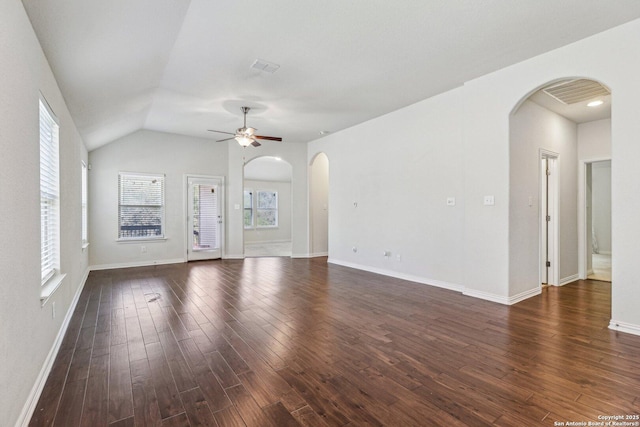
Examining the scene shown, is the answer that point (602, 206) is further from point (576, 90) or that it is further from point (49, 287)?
point (49, 287)

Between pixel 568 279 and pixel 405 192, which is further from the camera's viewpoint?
pixel 405 192

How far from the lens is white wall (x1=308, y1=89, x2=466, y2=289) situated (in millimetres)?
4641

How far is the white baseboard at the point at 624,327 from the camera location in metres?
2.93

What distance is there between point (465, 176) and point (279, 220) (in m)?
8.36

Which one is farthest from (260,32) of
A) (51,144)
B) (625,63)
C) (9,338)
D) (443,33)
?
(625,63)

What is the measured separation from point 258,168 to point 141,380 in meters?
8.60

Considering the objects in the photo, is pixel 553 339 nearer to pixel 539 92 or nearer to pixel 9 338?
pixel 539 92

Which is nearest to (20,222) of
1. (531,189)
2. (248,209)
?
(531,189)

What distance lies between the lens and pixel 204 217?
751 centimetres

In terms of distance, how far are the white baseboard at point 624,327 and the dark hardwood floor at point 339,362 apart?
96mm

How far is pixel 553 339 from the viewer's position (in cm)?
285

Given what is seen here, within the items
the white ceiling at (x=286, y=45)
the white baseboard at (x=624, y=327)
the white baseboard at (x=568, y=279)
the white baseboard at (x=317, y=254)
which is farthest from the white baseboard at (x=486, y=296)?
the white baseboard at (x=317, y=254)

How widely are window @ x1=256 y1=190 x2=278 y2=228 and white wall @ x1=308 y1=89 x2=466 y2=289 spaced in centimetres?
499

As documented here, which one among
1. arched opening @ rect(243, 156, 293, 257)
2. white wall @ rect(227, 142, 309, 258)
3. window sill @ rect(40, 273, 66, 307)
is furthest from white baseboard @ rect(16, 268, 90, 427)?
arched opening @ rect(243, 156, 293, 257)
